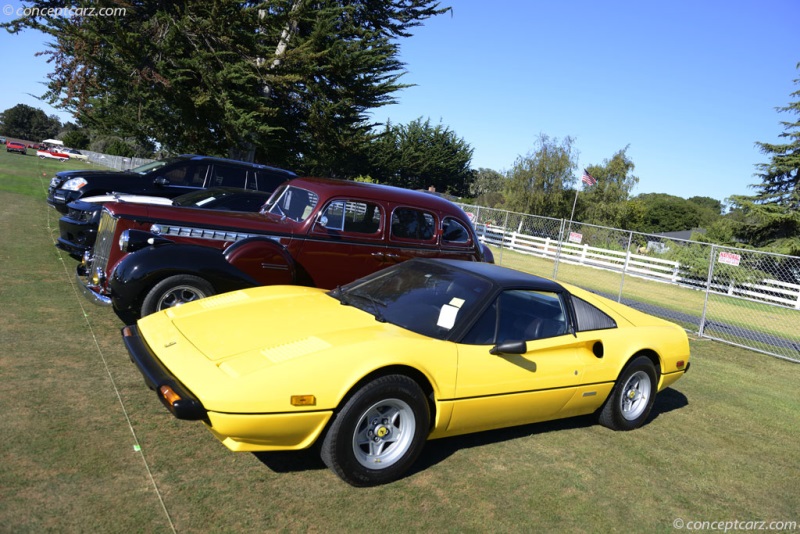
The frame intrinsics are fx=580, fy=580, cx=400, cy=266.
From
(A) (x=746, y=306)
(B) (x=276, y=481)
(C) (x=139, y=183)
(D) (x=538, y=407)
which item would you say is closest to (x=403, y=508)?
(B) (x=276, y=481)

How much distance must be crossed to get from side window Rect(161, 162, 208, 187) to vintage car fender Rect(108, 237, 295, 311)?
18.1 ft

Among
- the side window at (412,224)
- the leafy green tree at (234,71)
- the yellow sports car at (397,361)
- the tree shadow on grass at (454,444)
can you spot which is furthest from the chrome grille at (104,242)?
the leafy green tree at (234,71)

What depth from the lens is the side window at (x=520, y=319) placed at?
418cm

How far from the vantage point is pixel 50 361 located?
16.1 feet

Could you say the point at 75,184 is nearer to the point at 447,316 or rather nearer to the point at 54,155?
the point at 447,316

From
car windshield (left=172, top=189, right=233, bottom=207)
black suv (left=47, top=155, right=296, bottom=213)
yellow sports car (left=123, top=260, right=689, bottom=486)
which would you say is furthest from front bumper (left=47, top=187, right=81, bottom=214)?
yellow sports car (left=123, top=260, right=689, bottom=486)

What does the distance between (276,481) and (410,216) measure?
450cm

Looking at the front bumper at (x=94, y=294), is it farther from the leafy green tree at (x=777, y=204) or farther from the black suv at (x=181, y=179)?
the leafy green tree at (x=777, y=204)

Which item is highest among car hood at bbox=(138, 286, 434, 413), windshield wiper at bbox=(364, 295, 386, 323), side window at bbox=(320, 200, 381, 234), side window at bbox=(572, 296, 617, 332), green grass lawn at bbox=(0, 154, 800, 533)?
side window at bbox=(320, 200, 381, 234)

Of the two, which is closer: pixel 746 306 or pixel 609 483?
pixel 609 483

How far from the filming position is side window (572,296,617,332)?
4.86 meters

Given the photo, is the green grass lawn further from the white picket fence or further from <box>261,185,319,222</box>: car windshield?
the white picket fence

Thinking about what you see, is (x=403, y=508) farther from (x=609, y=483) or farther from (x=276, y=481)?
(x=609, y=483)

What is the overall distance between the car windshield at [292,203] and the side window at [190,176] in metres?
4.46
